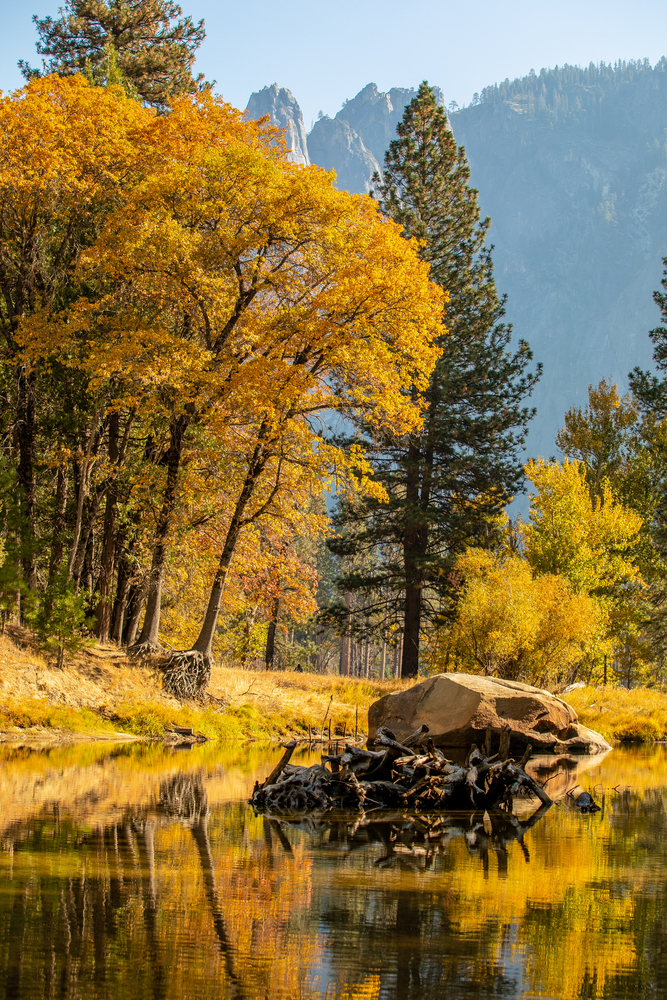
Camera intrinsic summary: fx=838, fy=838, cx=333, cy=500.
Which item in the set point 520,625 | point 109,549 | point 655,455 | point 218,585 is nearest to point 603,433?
point 655,455

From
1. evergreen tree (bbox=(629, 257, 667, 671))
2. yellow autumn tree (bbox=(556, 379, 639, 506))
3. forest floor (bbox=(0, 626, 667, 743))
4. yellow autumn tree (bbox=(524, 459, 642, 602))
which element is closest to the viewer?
forest floor (bbox=(0, 626, 667, 743))

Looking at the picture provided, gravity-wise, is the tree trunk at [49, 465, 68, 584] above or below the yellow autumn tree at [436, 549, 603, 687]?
above

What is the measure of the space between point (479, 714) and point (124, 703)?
6.95 m

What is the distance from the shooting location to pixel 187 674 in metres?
18.0

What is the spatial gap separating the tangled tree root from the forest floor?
0.26 metres

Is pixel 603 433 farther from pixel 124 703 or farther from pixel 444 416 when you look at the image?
pixel 124 703

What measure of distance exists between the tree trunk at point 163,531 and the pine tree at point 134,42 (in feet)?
50.6

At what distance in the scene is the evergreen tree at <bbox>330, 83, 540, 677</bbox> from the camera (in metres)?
30.3

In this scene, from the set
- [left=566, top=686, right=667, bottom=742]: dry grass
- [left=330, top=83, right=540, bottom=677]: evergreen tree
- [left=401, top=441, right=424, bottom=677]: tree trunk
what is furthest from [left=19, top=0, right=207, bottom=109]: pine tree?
[left=566, top=686, right=667, bottom=742]: dry grass

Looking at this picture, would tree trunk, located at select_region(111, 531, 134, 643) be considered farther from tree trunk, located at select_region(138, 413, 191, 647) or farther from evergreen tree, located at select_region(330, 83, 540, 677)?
evergreen tree, located at select_region(330, 83, 540, 677)

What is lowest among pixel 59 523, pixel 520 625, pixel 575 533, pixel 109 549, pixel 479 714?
pixel 479 714

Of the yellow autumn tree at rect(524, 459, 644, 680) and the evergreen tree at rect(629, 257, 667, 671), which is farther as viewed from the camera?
the evergreen tree at rect(629, 257, 667, 671)

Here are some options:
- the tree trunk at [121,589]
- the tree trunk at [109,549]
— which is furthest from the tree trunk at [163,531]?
the tree trunk at [121,589]

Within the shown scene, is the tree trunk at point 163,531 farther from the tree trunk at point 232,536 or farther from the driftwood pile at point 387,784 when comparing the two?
the driftwood pile at point 387,784
